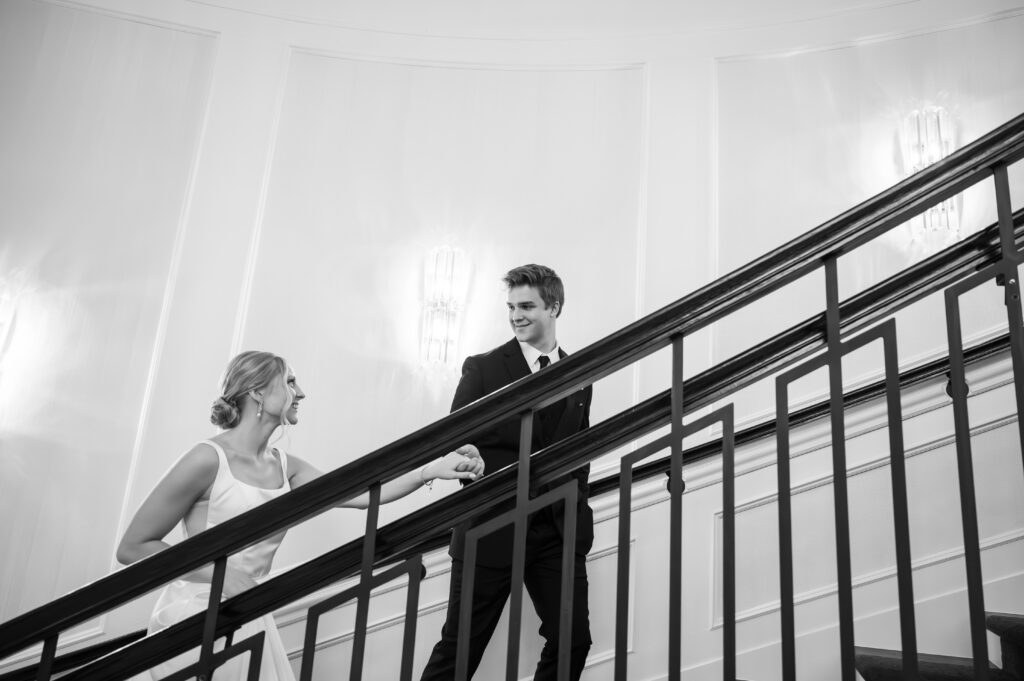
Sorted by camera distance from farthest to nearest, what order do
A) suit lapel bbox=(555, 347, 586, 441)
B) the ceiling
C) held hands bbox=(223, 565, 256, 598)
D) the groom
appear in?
the ceiling < suit lapel bbox=(555, 347, 586, 441) < the groom < held hands bbox=(223, 565, 256, 598)

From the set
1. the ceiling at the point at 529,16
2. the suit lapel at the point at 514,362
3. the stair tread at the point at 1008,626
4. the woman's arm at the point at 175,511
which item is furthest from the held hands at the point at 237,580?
the ceiling at the point at 529,16

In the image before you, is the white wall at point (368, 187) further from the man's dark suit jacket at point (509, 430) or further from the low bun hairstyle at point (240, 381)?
the low bun hairstyle at point (240, 381)

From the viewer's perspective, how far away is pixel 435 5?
470 cm

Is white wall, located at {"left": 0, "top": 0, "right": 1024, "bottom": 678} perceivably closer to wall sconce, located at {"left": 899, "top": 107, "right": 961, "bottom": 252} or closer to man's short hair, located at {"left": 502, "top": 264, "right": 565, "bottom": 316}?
wall sconce, located at {"left": 899, "top": 107, "right": 961, "bottom": 252}

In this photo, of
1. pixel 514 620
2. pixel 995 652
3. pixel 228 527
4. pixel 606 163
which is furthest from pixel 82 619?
pixel 606 163

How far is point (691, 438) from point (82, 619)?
112 inches

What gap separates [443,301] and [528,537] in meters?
1.87

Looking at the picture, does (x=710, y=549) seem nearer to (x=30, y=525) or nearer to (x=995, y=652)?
(x=995, y=652)

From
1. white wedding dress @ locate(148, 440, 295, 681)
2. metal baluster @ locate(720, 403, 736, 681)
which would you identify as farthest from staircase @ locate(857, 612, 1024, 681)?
white wedding dress @ locate(148, 440, 295, 681)

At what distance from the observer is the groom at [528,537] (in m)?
2.57

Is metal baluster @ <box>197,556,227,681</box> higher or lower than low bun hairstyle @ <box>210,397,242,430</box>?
lower

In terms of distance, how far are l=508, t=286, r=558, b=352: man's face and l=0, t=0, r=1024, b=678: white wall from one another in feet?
3.44

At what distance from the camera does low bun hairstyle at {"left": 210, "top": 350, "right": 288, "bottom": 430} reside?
267 centimetres

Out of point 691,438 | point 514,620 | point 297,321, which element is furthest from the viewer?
point 297,321
